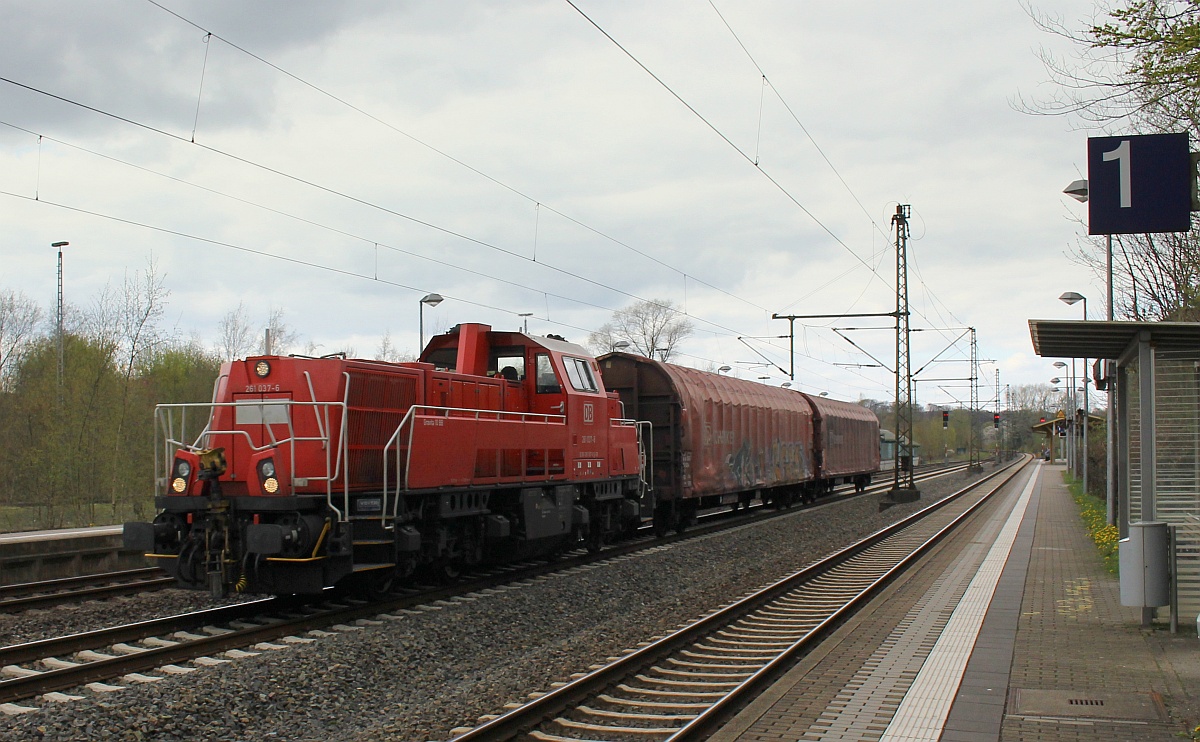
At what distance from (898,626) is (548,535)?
5373 millimetres

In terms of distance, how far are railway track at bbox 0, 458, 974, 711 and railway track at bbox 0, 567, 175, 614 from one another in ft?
7.63

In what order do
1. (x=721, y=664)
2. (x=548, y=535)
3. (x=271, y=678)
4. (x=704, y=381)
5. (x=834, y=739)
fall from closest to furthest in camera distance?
(x=834, y=739) < (x=271, y=678) < (x=721, y=664) < (x=548, y=535) < (x=704, y=381)

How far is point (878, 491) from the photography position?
39.6 m

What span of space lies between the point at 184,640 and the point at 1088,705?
316 inches

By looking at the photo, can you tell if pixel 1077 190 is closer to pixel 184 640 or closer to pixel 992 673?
pixel 992 673

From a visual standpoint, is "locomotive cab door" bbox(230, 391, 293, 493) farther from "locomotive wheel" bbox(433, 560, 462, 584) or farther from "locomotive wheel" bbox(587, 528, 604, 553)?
"locomotive wheel" bbox(587, 528, 604, 553)

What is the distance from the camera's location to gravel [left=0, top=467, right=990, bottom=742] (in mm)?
6344

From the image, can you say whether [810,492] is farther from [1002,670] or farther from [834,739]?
[834,739]

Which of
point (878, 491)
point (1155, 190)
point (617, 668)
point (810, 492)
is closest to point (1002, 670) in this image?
point (617, 668)

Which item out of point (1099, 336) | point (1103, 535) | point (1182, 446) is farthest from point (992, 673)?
point (1103, 535)

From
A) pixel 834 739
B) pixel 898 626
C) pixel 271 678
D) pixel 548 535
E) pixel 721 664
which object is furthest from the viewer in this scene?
pixel 548 535

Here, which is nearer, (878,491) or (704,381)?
(704,381)

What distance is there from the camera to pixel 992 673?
7637mm

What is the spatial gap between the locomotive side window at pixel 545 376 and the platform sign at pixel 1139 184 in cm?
797
